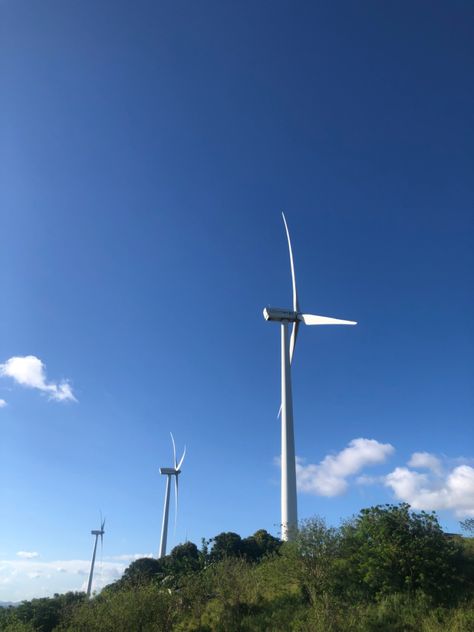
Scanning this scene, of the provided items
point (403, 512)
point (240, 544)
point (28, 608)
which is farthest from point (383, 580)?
point (240, 544)

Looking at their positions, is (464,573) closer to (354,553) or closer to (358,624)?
(354,553)

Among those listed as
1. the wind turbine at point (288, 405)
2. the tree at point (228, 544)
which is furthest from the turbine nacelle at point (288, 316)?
the tree at point (228, 544)

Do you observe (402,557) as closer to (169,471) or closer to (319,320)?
(319,320)

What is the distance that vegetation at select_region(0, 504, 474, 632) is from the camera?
31109mm

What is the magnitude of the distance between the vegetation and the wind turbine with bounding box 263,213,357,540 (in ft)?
16.7

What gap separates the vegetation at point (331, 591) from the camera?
31109mm

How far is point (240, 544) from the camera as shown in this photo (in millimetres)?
90875

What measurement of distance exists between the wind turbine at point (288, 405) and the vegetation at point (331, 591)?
5.09 metres

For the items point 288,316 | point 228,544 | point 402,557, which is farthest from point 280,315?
point 228,544

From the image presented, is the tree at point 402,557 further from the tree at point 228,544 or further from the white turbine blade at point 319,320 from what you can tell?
the tree at point 228,544

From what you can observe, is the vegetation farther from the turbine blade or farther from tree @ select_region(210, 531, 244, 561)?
tree @ select_region(210, 531, 244, 561)

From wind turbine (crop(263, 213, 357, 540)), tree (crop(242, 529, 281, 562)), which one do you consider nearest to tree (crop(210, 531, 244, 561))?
tree (crop(242, 529, 281, 562))

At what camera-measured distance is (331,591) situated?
35.9m

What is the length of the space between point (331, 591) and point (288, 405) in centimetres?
2125
